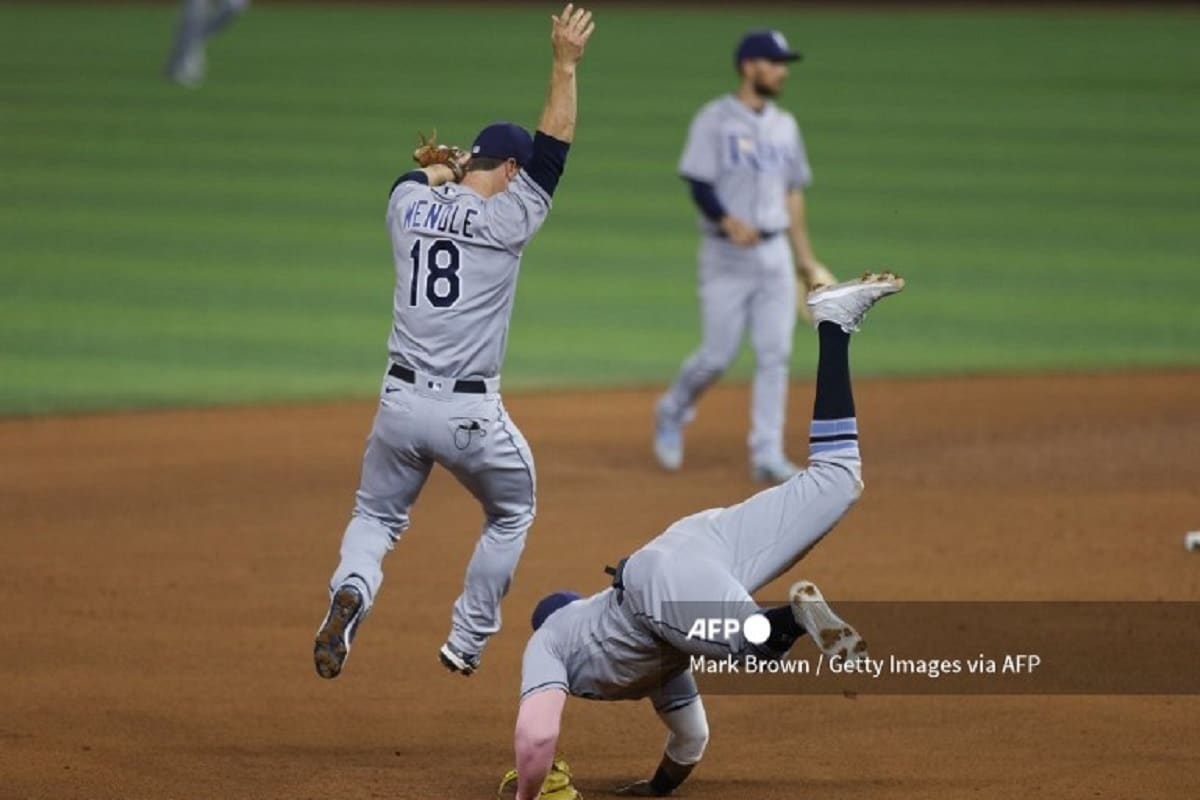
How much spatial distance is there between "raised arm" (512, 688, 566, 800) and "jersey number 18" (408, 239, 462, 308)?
55.7 inches

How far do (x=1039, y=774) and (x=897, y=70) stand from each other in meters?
19.9

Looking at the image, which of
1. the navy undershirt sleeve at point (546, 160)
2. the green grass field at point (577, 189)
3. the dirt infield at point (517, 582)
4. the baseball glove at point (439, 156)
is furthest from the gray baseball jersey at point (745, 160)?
the navy undershirt sleeve at point (546, 160)

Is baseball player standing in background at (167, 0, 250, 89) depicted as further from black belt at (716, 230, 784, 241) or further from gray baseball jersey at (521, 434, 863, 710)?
gray baseball jersey at (521, 434, 863, 710)

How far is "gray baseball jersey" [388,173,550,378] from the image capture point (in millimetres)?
6707

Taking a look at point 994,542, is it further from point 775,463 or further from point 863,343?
point 863,343

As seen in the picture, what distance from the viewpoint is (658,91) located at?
24359mm

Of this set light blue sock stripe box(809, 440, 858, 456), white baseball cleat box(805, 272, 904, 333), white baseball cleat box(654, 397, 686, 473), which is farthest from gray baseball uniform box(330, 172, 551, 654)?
white baseball cleat box(654, 397, 686, 473)

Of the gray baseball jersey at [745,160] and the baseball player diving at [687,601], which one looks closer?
the baseball player diving at [687,601]

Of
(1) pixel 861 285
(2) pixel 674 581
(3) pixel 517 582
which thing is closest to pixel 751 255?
(3) pixel 517 582

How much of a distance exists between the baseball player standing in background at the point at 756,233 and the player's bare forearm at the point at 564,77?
4.15m
